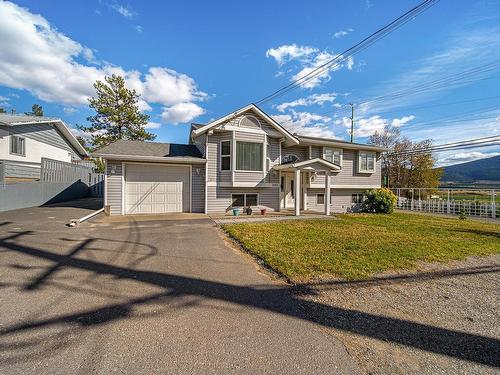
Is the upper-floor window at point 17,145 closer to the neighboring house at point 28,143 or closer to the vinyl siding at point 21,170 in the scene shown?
the neighboring house at point 28,143

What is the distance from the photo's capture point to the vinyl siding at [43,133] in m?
15.8

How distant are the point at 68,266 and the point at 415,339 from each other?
581 cm

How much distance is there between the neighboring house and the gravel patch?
1648cm

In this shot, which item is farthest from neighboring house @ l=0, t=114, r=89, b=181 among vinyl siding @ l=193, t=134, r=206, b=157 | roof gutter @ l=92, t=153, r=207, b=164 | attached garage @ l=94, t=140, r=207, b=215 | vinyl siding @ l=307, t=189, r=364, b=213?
vinyl siding @ l=307, t=189, r=364, b=213

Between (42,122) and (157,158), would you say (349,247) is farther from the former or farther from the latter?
(42,122)

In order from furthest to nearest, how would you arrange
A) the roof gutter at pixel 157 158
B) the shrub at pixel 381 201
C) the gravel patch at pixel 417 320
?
the shrub at pixel 381 201, the roof gutter at pixel 157 158, the gravel patch at pixel 417 320

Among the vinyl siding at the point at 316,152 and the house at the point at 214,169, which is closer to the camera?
the house at the point at 214,169

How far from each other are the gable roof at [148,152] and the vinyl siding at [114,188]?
60cm

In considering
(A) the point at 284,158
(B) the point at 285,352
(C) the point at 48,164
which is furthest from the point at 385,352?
(C) the point at 48,164

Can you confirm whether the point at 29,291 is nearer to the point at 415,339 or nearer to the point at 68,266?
the point at 68,266

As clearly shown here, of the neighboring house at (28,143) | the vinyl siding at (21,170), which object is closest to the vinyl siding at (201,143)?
the neighboring house at (28,143)

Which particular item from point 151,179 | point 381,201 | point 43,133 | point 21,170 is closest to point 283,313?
point 151,179

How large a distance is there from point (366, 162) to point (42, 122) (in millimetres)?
23919

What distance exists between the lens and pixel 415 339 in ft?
8.66
